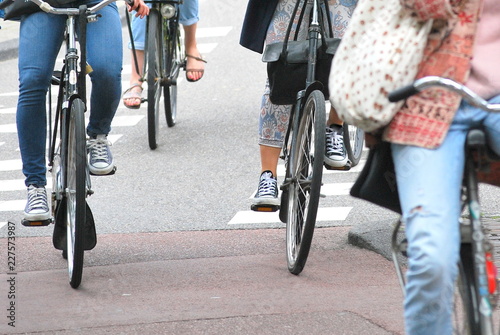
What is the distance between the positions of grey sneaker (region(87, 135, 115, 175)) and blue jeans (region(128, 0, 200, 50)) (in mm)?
3602

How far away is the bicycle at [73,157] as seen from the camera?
5.02 meters

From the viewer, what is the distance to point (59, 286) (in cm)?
539

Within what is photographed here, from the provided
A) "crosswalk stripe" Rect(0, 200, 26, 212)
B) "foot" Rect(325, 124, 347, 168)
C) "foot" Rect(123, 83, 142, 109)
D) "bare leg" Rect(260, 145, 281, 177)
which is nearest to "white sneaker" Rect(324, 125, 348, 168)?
"foot" Rect(325, 124, 347, 168)

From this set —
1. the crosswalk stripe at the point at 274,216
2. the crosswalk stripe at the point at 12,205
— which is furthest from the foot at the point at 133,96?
the crosswalk stripe at the point at 274,216

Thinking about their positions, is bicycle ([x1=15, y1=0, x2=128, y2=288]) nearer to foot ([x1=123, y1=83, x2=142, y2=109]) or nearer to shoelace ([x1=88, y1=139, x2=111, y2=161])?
shoelace ([x1=88, y1=139, x2=111, y2=161])

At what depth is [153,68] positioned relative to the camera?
28.9ft

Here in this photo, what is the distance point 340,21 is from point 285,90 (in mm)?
569

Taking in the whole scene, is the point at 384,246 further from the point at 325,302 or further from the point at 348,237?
the point at 325,302

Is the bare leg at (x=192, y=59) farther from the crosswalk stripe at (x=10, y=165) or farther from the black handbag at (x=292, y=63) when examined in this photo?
the black handbag at (x=292, y=63)

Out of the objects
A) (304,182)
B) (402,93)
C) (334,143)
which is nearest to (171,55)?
(334,143)

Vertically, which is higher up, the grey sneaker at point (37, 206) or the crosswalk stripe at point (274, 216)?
the grey sneaker at point (37, 206)

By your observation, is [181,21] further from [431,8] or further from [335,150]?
[431,8]

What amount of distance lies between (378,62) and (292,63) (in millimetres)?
2453

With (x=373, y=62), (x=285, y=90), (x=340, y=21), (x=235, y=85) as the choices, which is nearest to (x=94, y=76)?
(x=285, y=90)
